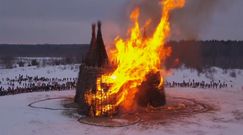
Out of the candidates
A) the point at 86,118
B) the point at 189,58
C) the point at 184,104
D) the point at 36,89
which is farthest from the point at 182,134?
the point at 189,58

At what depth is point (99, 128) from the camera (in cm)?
2073

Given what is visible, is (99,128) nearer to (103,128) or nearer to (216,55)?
(103,128)

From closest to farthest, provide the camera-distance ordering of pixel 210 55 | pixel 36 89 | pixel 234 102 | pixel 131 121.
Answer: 1. pixel 131 121
2. pixel 234 102
3. pixel 36 89
4. pixel 210 55

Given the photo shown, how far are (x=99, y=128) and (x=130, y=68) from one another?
6511mm

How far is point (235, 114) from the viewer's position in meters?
24.3

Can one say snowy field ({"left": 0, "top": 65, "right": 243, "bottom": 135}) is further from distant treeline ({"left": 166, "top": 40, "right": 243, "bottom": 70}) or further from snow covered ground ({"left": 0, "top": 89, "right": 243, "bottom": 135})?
distant treeline ({"left": 166, "top": 40, "right": 243, "bottom": 70})

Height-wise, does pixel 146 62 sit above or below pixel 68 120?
above

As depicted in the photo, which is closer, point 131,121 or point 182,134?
point 182,134

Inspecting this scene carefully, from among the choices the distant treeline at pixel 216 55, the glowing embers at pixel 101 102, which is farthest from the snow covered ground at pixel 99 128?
the distant treeline at pixel 216 55

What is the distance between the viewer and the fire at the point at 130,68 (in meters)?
23.8

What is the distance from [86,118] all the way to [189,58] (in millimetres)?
52179

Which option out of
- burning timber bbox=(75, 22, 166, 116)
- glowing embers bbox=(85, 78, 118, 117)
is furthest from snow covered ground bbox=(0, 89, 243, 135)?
burning timber bbox=(75, 22, 166, 116)

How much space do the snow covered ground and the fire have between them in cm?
208

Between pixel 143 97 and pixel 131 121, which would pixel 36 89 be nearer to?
pixel 143 97
